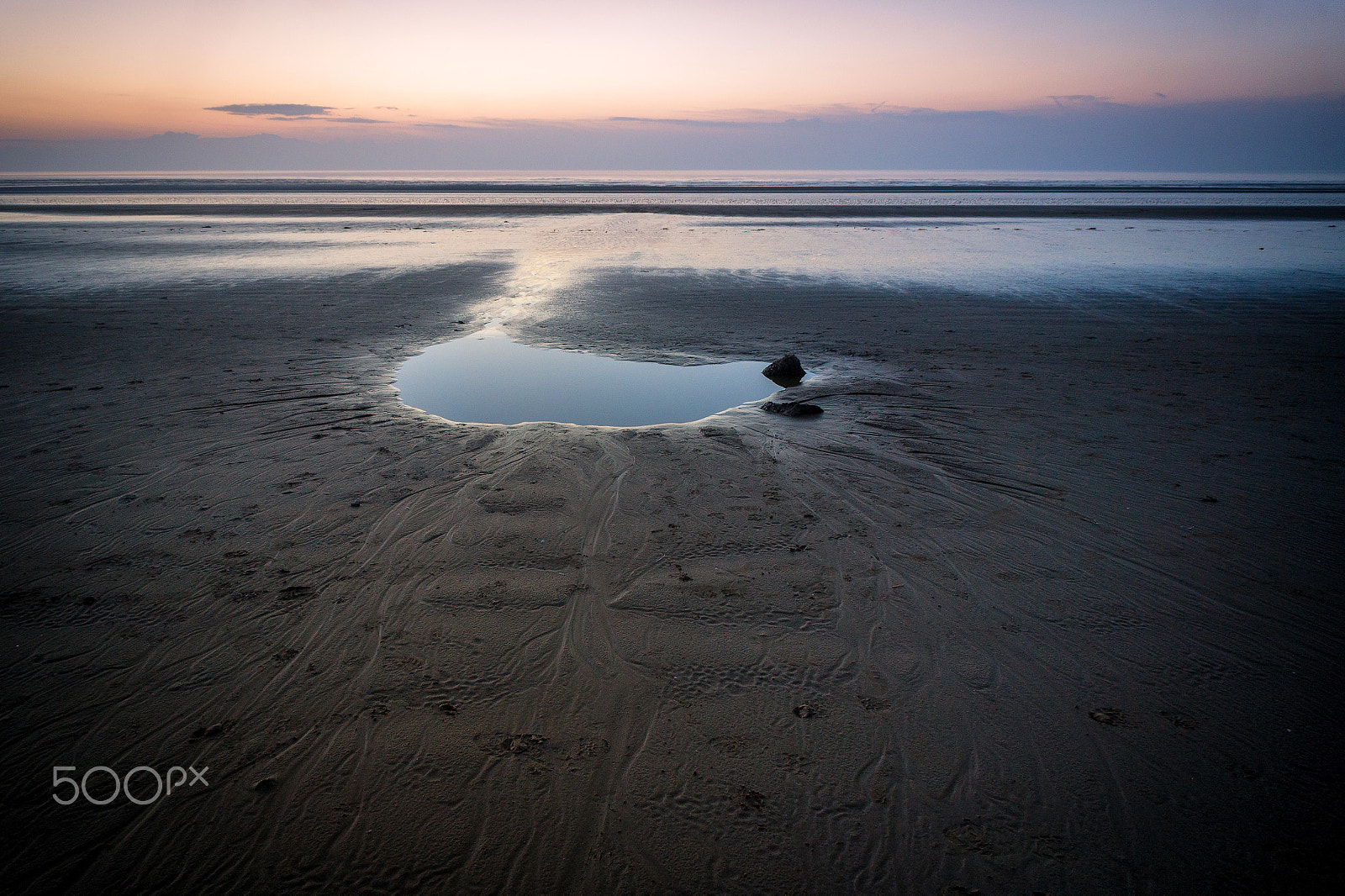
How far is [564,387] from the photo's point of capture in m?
9.88

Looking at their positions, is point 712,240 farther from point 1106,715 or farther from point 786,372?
point 1106,715

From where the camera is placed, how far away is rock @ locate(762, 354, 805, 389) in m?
9.95

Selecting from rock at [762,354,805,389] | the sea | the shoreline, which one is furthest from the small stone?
the shoreline

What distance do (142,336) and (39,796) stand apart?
12.1 m

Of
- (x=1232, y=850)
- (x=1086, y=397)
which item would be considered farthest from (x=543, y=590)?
(x=1086, y=397)

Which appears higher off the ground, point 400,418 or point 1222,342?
point 1222,342

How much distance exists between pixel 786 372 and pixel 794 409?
1.66 meters

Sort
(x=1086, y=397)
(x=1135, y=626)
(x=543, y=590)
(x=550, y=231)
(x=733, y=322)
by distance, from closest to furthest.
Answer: (x=1135, y=626)
(x=543, y=590)
(x=1086, y=397)
(x=733, y=322)
(x=550, y=231)

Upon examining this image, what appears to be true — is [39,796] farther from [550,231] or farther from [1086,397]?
[550,231]

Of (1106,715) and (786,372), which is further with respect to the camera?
(786,372)

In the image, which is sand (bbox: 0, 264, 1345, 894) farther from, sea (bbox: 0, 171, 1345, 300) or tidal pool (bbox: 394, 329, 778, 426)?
sea (bbox: 0, 171, 1345, 300)

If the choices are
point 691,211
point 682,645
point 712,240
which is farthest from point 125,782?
point 691,211

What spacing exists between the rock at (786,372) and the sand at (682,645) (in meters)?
1.38

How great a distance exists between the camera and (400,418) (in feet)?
→ 27.0
